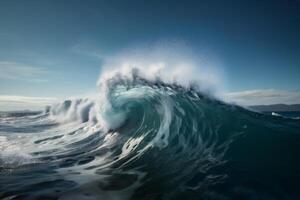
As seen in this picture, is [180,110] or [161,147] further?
[180,110]

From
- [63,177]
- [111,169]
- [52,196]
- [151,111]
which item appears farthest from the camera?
[151,111]

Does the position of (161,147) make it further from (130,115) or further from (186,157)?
(130,115)

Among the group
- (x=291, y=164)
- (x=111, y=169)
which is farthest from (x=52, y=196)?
(x=291, y=164)

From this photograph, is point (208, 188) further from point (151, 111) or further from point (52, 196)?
point (151, 111)

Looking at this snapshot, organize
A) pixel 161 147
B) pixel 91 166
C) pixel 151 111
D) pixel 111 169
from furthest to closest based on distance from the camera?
pixel 151 111 < pixel 161 147 < pixel 91 166 < pixel 111 169

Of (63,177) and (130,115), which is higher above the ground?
(130,115)

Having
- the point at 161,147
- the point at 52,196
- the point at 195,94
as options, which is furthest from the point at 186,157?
the point at 195,94

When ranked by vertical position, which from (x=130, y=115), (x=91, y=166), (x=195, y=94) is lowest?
(x=91, y=166)
